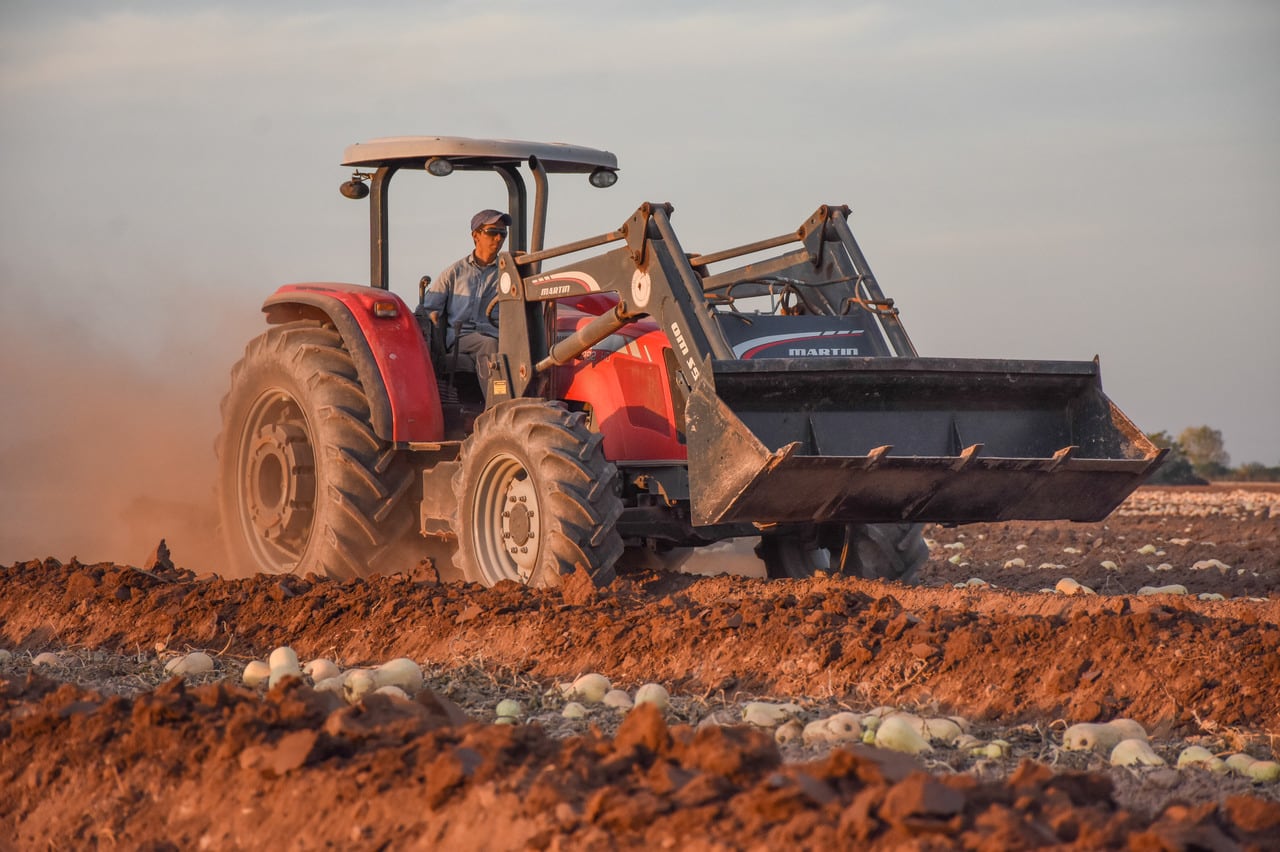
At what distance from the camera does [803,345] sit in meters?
8.04

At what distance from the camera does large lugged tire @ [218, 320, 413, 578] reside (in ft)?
28.3

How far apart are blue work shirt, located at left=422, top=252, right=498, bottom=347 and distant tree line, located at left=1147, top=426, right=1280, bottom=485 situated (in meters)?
24.6

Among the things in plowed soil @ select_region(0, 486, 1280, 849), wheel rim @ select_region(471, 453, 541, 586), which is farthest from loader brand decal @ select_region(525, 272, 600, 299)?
plowed soil @ select_region(0, 486, 1280, 849)

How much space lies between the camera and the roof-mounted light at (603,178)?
→ 9523 mm

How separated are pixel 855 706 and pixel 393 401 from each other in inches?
158

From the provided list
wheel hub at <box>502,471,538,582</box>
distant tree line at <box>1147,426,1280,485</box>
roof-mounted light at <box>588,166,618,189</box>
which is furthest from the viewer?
distant tree line at <box>1147,426,1280,485</box>

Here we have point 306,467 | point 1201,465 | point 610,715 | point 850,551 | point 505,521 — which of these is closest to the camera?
point 610,715

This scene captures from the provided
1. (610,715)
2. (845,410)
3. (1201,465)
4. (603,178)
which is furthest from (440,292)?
(1201,465)

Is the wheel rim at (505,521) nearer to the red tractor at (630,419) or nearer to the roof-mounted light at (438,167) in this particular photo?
the red tractor at (630,419)

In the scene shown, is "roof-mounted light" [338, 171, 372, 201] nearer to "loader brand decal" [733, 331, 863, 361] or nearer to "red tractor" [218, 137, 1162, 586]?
"red tractor" [218, 137, 1162, 586]

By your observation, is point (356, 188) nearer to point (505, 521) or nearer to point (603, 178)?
point (603, 178)

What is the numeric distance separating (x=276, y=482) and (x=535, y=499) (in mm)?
2736

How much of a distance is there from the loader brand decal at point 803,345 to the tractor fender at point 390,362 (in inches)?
75.6

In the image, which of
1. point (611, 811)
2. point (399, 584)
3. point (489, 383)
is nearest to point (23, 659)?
point (399, 584)
